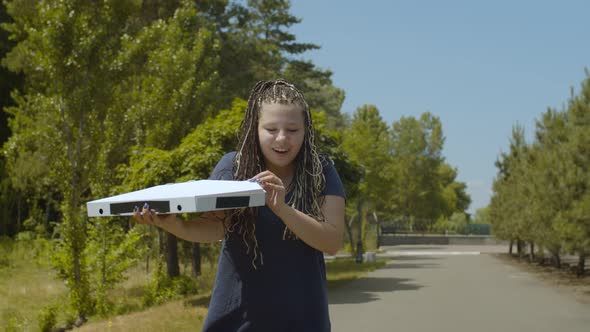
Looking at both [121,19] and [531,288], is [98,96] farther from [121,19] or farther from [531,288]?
[531,288]

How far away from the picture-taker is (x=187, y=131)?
57.5 ft

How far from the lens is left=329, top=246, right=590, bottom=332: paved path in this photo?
11422 mm

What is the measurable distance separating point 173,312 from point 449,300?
6.32 m

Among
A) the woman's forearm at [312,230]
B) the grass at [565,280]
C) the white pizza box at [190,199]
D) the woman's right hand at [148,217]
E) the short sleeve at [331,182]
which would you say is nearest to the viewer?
the white pizza box at [190,199]

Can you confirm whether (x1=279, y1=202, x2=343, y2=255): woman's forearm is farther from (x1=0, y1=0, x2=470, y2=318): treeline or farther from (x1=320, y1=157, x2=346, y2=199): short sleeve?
(x1=0, y1=0, x2=470, y2=318): treeline

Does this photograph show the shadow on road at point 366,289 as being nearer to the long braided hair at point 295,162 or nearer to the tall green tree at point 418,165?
the long braided hair at point 295,162

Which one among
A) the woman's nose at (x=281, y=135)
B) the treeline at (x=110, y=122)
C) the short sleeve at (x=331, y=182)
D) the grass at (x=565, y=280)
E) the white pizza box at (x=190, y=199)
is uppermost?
the treeline at (x=110, y=122)

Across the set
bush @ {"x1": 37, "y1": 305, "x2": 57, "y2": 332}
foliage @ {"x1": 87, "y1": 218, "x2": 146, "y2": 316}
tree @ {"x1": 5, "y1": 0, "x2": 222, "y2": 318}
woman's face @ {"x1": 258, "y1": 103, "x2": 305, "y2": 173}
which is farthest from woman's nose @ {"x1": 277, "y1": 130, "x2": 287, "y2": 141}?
foliage @ {"x1": 87, "y1": 218, "x2": 146, "y2": 316}

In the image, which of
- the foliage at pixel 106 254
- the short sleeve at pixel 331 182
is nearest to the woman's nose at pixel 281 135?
the short sleeve at pixel 331 182

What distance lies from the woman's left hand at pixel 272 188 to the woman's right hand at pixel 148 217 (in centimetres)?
28

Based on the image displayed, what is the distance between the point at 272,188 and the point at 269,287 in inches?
14.7

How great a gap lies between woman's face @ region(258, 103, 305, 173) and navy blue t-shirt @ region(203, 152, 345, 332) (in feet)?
0.56

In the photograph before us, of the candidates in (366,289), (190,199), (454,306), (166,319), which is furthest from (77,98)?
(190,199)

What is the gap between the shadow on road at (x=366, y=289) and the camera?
15.5 m
